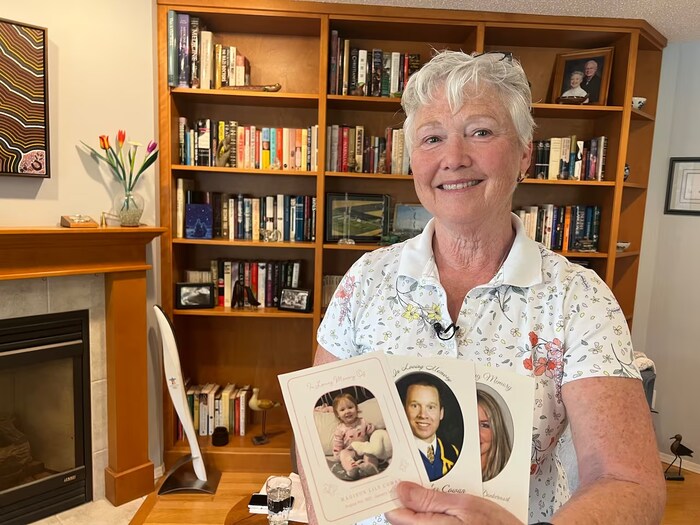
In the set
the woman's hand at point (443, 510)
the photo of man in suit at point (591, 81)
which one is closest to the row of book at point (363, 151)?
the photo of man in suit at point (591, 81)

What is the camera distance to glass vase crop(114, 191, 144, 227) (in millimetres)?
2178

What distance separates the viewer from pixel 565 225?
266 centimetres

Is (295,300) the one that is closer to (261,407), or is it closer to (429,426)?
(261,407)

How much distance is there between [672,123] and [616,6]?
0.90 meters

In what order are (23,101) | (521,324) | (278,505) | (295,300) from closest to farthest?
(521,324), (278,505), (23,101), (295,300)

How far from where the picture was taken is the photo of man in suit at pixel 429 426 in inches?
27.0

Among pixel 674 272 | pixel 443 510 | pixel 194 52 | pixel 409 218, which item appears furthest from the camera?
pixel 674 272

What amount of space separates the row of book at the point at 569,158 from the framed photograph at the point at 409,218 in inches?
25.7

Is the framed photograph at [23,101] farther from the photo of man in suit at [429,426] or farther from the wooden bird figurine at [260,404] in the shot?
the photo of man in suit at [429,426]

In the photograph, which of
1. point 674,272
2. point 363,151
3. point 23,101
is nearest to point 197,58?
point 23,101

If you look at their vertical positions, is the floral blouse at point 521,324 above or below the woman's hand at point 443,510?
above

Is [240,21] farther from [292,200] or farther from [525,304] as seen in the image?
[525,304]

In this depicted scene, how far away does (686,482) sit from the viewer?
261 cm

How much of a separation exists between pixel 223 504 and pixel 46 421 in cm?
93
